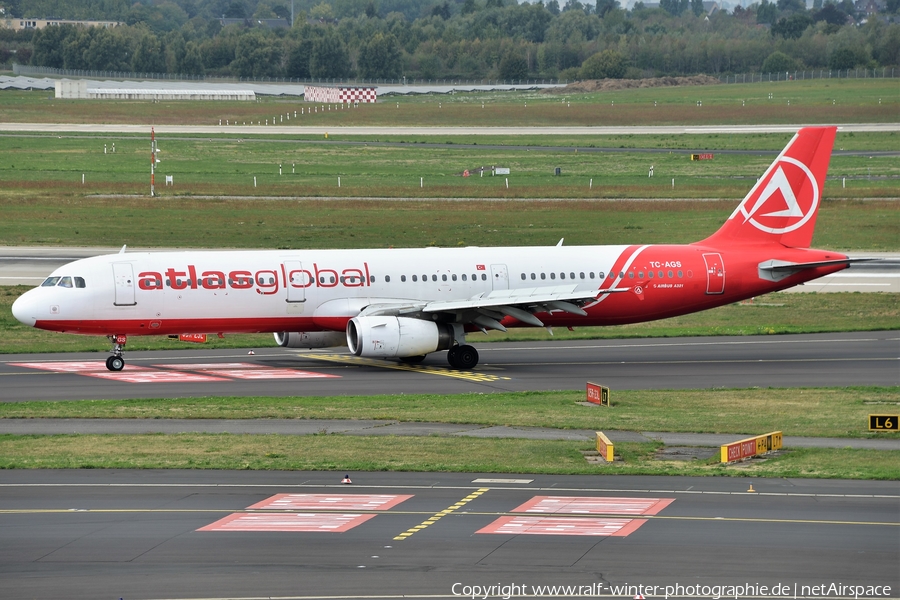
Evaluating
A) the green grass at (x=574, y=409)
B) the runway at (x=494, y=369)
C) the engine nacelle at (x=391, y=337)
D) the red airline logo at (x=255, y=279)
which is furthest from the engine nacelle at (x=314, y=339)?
the green grass at (x=574, y=409)

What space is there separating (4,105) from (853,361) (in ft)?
530

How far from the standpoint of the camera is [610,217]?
8681cm

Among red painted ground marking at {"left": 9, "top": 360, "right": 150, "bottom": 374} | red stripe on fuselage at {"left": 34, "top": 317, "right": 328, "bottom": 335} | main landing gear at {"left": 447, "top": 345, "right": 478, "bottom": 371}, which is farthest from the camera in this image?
main landing gear at {"left": 447, "top": 345, "right": 478, "bottom": 371}

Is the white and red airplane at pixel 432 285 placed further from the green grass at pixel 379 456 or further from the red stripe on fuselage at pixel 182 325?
the green grass at pixel 379 456

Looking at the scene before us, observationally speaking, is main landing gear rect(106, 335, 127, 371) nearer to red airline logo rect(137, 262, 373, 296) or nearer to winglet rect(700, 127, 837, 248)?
red airline logo rect(137, 262, 373, 296)

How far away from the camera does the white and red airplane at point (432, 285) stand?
147 feet

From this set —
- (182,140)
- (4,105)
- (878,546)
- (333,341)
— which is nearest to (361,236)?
(333,341)

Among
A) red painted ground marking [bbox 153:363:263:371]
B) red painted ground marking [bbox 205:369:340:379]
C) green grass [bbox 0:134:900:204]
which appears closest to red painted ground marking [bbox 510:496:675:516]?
red painted ground marking [bbox 205:369:340:379]

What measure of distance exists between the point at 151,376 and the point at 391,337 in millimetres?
8601

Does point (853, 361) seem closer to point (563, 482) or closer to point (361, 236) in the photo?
point (563, 482)

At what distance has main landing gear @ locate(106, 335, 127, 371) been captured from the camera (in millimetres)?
45406

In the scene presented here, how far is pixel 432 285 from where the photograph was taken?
1868 inches

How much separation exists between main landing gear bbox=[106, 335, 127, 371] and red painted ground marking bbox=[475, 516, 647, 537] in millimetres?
24152

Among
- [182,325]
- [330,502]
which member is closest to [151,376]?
[182,325]
